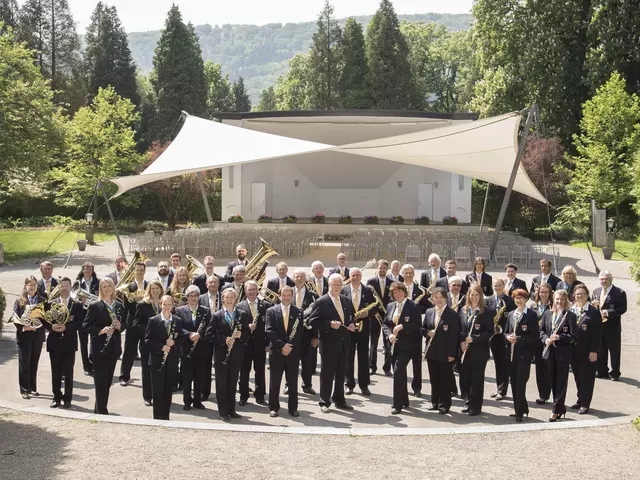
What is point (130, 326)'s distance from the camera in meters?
9.23

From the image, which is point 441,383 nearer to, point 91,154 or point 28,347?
point 28,347

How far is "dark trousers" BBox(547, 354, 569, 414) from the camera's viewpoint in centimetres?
772

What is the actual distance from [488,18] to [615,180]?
12.7m

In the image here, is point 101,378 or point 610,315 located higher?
point 610,315

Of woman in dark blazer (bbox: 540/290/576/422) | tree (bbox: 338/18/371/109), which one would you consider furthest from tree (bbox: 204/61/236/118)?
woman in dark blazer (bbox: 540/290/576/422)

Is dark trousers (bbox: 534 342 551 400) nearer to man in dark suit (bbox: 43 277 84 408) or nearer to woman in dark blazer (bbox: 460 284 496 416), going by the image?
woman in dark blazer (bbox: 460 284 496 416)

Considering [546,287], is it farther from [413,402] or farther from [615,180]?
[615,180]

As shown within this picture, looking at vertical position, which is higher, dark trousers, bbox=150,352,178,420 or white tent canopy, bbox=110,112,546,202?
white tent canopy, bbox=110,112,546,202

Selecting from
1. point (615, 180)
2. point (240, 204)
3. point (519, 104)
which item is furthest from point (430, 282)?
point (519, 104)

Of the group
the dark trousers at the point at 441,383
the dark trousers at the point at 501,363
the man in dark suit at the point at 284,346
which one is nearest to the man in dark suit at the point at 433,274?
the dark trousers at the point at 501,363

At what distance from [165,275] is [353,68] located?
50.9 m

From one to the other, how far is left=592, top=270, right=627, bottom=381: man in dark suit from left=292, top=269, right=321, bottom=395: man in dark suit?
375 centimetres

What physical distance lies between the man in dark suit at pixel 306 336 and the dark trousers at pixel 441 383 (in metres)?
1.44

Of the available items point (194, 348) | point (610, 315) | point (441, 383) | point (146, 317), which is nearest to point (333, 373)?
point (441, 383)
